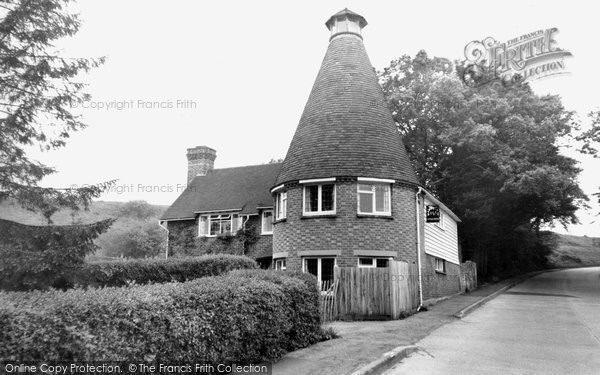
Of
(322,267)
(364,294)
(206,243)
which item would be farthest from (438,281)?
(206,243)

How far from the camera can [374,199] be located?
20500mm

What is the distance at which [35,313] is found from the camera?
5062 mm

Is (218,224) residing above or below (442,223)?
above

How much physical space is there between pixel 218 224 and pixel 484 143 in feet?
54.9

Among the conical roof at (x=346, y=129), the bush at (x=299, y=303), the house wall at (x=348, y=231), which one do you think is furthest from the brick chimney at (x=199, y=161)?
the bush at (x=299, y=303)

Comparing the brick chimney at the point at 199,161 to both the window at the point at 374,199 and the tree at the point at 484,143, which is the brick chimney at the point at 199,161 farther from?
→ the window at the point at 374,199

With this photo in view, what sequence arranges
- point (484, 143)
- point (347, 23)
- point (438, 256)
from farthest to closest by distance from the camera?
point (484, 143), point (438, 256), point (347, 23)

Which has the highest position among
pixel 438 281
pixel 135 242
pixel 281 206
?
pixel 281 206

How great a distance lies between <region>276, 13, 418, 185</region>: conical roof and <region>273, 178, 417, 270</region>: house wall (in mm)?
811

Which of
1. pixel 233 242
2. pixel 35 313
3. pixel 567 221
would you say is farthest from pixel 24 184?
pixel 567 221

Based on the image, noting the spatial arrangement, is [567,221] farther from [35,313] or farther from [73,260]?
[35,313]

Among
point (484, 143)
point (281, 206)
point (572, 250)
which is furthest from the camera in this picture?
point (572, 250)

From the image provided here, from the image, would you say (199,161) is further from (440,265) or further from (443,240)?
(440,265)

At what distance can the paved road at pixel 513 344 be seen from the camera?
9273mm
